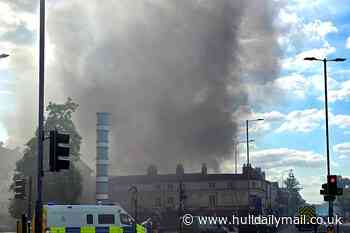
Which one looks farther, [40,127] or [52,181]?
[52,181]

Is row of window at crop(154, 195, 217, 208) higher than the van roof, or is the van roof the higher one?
the van roof

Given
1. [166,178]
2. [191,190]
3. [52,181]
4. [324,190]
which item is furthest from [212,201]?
[324,190]

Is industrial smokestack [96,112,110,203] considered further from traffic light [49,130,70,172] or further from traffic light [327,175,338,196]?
traffic light [49,130,70,172]

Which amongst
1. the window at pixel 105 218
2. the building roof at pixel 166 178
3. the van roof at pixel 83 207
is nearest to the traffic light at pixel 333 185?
the van roof at pixel 83 207

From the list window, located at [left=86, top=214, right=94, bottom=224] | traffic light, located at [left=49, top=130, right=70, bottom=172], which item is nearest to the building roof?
window, located at [left=86, top=214, right=94, bottom=224]

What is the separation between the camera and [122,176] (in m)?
122

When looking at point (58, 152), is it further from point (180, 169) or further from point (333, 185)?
point (180, 169)

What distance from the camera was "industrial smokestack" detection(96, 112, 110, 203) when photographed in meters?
78.2

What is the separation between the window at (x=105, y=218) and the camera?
3416cm

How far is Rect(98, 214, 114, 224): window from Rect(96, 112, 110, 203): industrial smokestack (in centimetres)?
4352

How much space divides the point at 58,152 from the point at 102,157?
61520 millimetres

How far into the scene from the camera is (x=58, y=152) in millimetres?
18094

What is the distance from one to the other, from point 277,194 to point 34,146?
85.3m

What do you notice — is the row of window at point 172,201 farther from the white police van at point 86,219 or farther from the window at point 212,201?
the white police van at point 86,219
